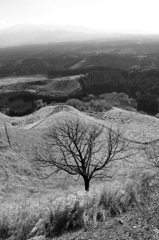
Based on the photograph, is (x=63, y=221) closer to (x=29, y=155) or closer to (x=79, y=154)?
(x=79, y=154)

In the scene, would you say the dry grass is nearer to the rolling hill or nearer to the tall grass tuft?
the tall grass tuft

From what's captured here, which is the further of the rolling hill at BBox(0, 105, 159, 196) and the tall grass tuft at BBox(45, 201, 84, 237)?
the rolling hill at BBox(0, 105, 159, 196)

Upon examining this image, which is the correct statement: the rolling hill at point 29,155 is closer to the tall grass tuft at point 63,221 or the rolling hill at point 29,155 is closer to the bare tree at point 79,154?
the bare tree at point 79,154

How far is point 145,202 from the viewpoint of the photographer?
6.38m

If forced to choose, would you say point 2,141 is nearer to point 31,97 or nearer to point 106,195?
point 106,195

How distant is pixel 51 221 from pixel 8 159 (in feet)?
52.3

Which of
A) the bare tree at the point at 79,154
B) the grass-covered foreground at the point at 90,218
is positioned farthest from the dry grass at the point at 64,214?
the bare tree at the point at 79,154

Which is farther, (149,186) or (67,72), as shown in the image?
(67,72)

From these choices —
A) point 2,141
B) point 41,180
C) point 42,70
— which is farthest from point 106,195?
point 42,70

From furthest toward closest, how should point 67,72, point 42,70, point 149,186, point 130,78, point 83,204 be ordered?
point 42,70
point 67,72
point 130,78
point 149,186
point 83,204

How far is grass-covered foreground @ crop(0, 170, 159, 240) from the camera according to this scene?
5117mm

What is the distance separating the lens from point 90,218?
581 centimetres

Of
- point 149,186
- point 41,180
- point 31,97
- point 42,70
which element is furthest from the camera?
point 42,70

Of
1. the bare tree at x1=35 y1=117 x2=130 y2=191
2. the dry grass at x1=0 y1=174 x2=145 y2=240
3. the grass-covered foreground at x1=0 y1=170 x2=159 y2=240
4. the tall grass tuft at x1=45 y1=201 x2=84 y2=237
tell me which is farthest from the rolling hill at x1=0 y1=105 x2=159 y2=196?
the tall grass tuft at x1=45 y1=201 x2=84 y2=237
